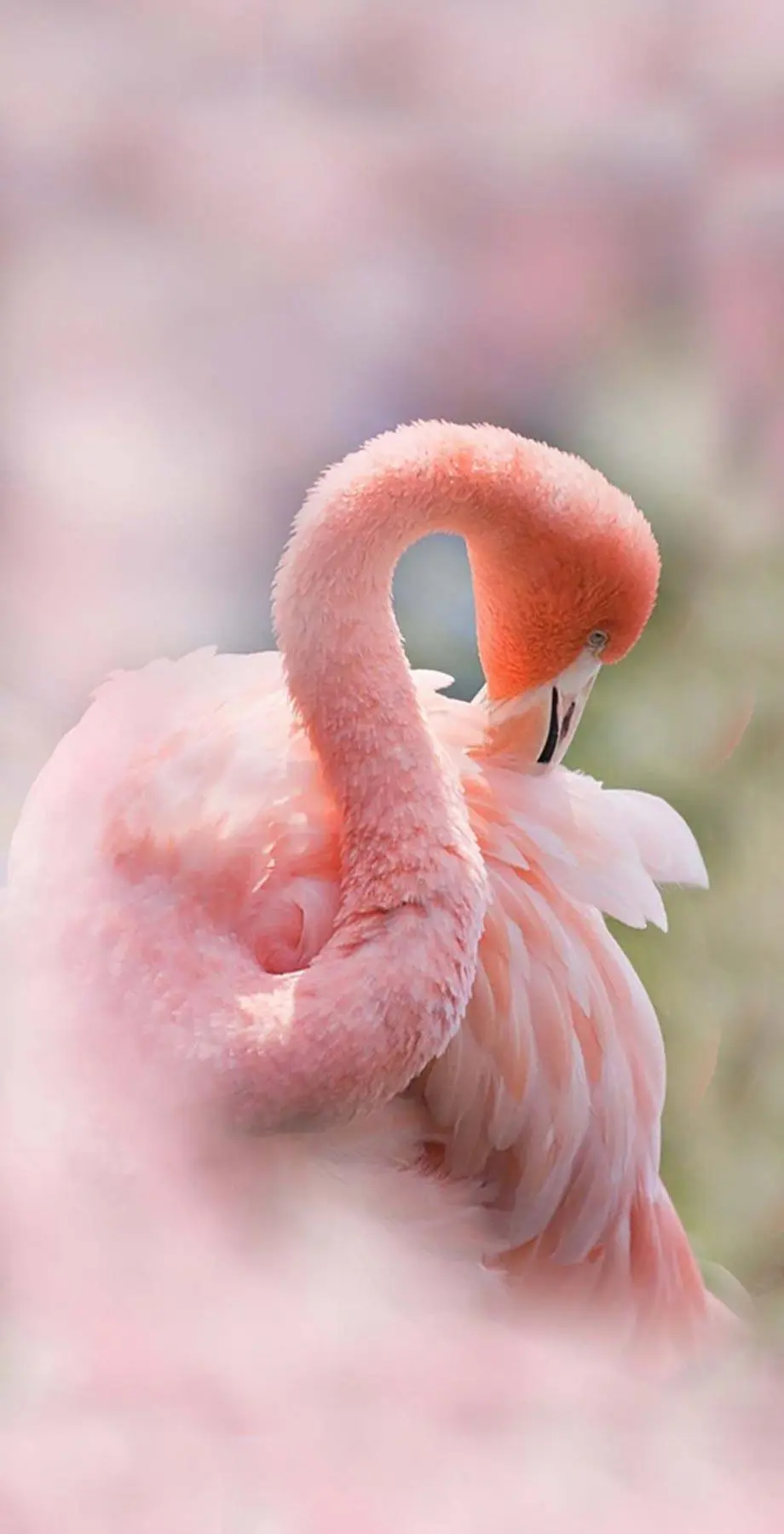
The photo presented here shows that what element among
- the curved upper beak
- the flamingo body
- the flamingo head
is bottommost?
the flamingo body

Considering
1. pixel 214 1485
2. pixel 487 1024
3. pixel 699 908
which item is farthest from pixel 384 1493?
pixel 699 908

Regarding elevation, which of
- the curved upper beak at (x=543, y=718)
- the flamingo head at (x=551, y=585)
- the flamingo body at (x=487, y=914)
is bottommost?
the flamingo body at (x=487, y=914)

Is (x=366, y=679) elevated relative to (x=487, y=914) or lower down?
elevated

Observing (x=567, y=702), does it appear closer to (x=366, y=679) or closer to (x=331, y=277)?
(x=366, y=679)

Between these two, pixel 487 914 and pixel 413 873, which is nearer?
pixel 413 873

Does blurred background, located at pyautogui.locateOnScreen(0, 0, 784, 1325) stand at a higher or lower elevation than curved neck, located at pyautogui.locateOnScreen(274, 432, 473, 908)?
higher

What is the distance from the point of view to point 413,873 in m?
0.79

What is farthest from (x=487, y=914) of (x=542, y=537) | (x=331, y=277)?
(x=331, y=277)

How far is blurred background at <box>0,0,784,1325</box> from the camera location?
86 cm

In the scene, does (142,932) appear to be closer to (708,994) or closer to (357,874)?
(357,874)

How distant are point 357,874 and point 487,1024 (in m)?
0.15

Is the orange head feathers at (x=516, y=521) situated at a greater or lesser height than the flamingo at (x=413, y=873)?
greater

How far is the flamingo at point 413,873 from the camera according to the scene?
2.58ft

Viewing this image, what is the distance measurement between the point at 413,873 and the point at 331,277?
0.35 meters
